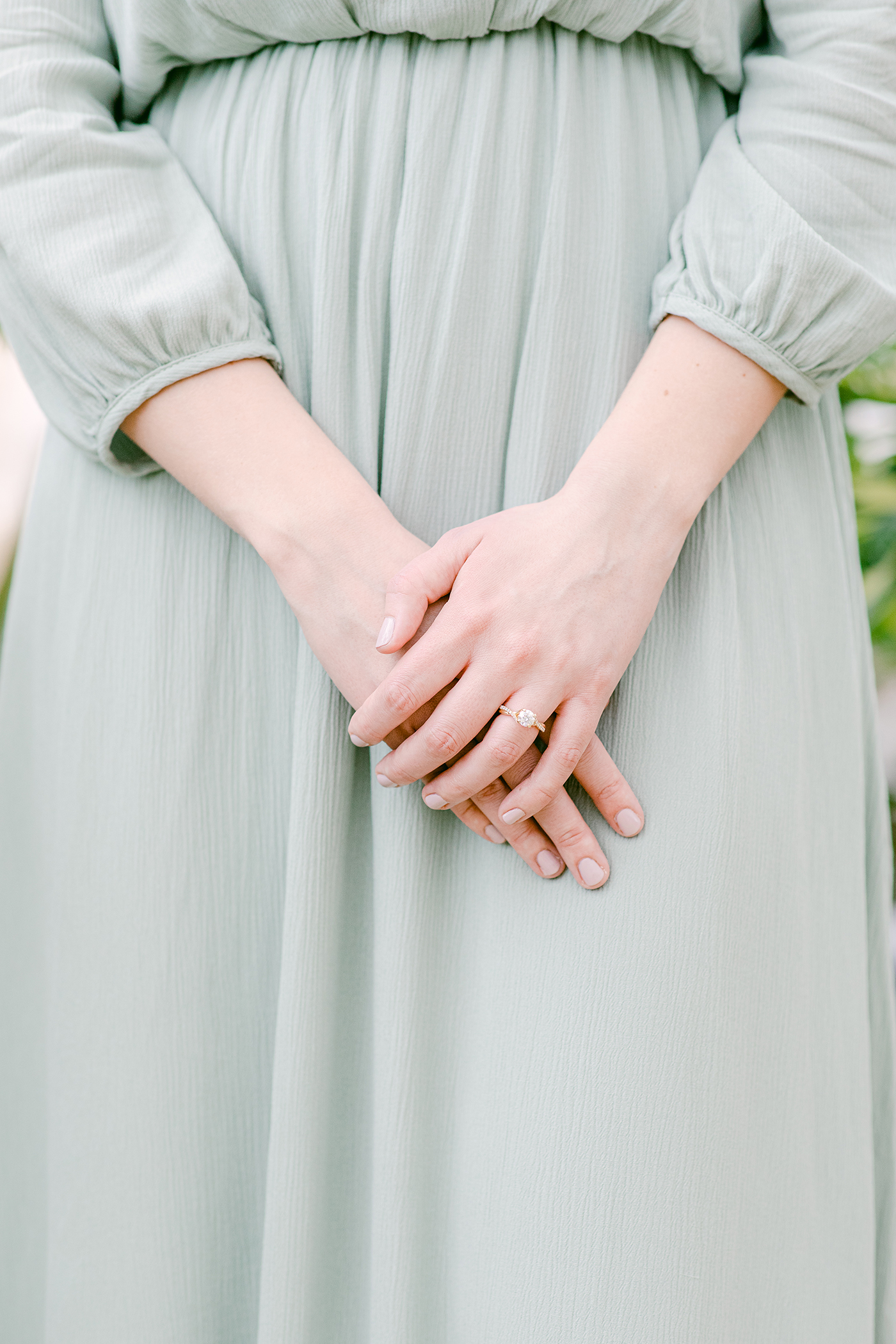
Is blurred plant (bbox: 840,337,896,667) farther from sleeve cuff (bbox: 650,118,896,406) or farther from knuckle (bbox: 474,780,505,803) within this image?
knuckle (bbox: 474,780,505,803)

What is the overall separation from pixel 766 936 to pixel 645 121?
574mm

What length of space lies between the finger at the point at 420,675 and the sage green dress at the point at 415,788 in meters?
0.09

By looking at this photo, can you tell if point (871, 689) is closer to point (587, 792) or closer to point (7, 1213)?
point (587, 792)

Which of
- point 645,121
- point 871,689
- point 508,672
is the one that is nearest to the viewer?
point 508,672

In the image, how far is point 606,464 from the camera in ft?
2.04

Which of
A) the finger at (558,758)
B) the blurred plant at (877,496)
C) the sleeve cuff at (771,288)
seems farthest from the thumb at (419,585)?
the blurred plant at (877,496)

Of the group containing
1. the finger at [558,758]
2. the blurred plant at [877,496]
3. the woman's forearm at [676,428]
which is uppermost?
the woman's forearm at [676,428]

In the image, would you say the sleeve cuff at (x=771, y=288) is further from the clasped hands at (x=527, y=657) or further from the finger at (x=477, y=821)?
the finger at (x=477, y=821)

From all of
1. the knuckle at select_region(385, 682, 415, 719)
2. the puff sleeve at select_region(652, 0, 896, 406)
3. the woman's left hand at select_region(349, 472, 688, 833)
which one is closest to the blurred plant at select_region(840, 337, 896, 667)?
the puff sleeve at select_region(652, 0, 896, 406)

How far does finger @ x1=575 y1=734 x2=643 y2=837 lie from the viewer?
62 centimetres

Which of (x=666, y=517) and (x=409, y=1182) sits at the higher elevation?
(x=666, y=517)

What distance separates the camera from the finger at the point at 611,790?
62 cm

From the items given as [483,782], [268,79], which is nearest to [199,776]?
[483,782]

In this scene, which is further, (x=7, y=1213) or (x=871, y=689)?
(x=7, y=1213)
